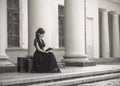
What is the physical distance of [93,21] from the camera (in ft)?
104

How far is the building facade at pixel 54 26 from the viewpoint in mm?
15188

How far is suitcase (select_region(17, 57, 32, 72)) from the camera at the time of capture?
1426cm

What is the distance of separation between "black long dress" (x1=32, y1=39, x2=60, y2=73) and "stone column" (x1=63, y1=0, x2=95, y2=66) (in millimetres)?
4827

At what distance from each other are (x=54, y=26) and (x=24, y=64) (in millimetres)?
11057

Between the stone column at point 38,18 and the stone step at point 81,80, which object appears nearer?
the stone step at point 81,80

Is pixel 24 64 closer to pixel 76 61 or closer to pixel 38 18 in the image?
pixel 38 18

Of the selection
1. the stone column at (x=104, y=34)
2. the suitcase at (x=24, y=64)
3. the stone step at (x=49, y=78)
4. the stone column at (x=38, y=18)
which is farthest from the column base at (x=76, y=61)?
the stone column at (x=104, y=34)

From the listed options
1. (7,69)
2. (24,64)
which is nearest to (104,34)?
(24,64)

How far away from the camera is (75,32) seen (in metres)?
18.7

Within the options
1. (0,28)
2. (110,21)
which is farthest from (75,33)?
(110,21)

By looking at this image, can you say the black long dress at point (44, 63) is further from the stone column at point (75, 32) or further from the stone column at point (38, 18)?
the stone column at point (75, 32)

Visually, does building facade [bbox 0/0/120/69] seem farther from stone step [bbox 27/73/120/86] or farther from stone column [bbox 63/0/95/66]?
stone step [bbox 27/73/120/86]

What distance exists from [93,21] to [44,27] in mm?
16848

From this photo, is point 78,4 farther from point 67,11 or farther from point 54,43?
point 54,43
